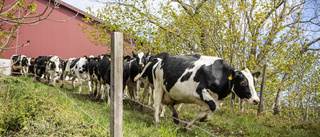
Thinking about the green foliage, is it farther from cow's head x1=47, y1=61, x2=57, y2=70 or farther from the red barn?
the red barn

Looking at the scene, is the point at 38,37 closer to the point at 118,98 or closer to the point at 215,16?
the point at 215,16

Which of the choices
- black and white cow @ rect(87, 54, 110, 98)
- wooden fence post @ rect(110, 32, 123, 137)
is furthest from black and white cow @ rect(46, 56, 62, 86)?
wooden fence post @ rect(110, 32, 123, 137)

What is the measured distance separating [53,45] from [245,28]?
14567 mm

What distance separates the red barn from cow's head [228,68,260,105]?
12.7 m

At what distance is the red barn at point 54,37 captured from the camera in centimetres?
1809

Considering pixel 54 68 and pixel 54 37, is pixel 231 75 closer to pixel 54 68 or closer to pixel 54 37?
pixel 54 68

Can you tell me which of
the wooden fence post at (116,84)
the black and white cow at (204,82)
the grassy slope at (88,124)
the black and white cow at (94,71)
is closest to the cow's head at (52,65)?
the black and white cow at (94,71)

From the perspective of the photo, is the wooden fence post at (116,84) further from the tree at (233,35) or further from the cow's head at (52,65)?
the cow's head at (52,65)

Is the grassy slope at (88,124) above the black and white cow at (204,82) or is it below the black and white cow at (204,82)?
below

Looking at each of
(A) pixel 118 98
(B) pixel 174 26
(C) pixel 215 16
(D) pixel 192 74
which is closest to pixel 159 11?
(B) pixel 174 26

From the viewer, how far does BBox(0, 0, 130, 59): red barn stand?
59.4ft

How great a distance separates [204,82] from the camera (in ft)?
19.5

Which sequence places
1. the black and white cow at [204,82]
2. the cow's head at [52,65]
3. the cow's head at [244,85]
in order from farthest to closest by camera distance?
the cow's head at [52,65] → the black and white cow at [204,82] → the cow's head at [244,85]

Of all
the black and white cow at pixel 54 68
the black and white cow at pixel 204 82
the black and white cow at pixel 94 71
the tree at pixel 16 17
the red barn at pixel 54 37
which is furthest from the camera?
the red barn at pixel 54 37
